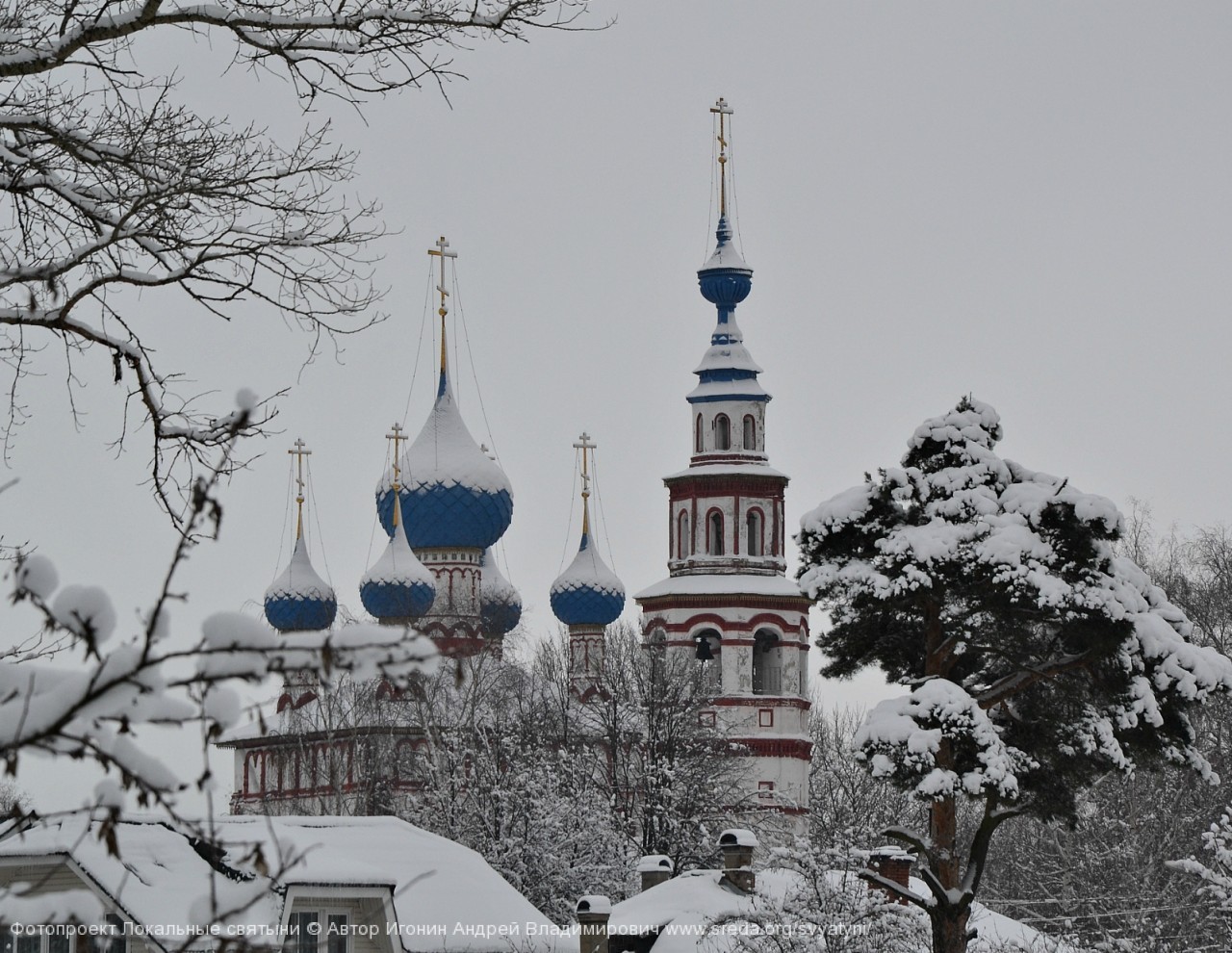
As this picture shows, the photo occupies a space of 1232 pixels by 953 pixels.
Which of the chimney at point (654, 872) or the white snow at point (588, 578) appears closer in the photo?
the chimney at point (654, 872)

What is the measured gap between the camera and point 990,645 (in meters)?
21.4

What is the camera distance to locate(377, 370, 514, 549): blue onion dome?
56688 millimetres

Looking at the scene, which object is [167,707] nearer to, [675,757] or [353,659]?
[353,659]

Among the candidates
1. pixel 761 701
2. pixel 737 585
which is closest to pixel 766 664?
pixel 761 701

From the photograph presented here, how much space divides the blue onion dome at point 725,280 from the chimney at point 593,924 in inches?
1262

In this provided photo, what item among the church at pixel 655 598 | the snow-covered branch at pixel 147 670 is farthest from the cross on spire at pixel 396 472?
the snow-covered branch at pixel 147 670

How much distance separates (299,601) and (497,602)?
4.82 metres

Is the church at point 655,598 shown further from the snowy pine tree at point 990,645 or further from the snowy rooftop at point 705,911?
the snowy pine tree at point 990,645

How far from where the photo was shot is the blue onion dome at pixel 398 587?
175 feet

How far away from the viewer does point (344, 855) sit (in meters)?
21.0

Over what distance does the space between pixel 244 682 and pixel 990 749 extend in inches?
671

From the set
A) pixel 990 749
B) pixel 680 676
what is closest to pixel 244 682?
pixel 990 749

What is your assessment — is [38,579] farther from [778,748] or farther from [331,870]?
[778,748]

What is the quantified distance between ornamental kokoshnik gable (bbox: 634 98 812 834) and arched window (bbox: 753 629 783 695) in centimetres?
2
